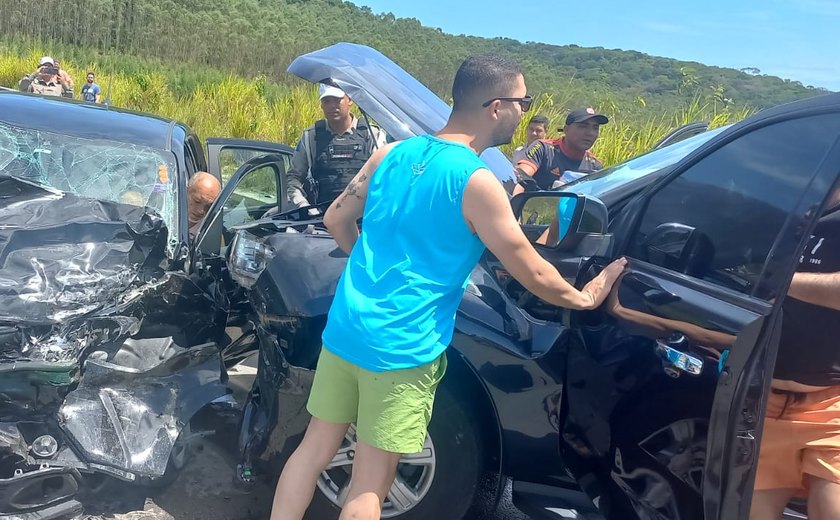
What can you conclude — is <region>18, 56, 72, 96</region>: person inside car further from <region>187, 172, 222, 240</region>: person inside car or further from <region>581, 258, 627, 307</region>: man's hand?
<region>581, 258, 627, 307</region>: man's hand

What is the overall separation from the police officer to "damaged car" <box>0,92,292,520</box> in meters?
1.09

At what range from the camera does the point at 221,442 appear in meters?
3.54

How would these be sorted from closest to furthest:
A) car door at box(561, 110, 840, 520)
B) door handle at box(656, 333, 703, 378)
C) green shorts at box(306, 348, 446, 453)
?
car door at box(561, 110, 840, 520)
door handle at box(656, 333, 703, 378)
green shorts at box(306, 348, 446, 453)

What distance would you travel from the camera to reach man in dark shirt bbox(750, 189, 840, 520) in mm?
1917

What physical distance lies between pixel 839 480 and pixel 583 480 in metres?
0.76

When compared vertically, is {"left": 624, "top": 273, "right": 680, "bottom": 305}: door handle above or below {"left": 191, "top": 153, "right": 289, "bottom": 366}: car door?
above

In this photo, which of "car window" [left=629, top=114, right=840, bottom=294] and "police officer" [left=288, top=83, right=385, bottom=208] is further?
"police officer" [left=288, top=83, right=385, bottom=208]

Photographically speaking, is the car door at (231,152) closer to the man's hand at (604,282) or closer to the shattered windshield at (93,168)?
the shattered windshield at (93,168)

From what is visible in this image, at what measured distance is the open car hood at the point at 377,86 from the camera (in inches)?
123

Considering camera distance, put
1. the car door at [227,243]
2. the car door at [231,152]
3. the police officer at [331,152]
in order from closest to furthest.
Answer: the car door at [227,243] < the car door at [231,152] < the police officer at [331,152]

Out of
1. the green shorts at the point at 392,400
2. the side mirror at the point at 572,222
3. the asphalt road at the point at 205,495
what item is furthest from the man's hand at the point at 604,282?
the asphalt road at the point at 205,495

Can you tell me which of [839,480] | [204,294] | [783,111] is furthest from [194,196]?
[839,480]

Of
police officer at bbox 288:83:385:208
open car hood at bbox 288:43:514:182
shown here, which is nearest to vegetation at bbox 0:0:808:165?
open car hood at bbox 288:43:514:182

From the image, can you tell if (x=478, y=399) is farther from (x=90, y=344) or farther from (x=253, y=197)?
(x=253, y=197)
